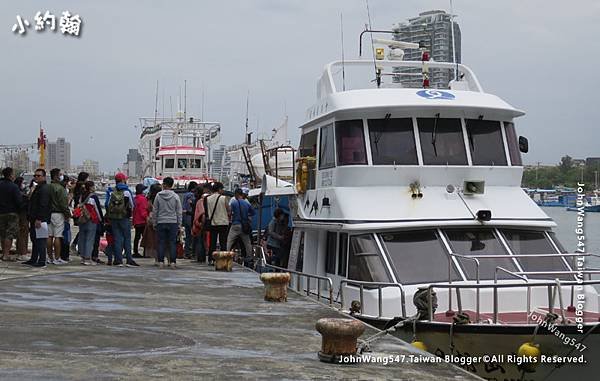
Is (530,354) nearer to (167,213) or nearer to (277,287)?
(277,287)

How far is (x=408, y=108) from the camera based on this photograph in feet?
38.2

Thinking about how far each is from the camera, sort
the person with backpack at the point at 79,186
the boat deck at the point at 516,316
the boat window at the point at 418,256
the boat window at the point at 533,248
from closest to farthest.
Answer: the boat deck at the point at 516,316 < the boat window at the point at 418,256 < the boat window at the point at 533,248 < the person with backpack at the point at 79,186

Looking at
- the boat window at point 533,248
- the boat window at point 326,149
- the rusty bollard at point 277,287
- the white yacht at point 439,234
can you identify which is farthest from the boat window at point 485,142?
the rusty bollard at point 277,287

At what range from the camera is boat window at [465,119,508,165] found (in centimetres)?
1195

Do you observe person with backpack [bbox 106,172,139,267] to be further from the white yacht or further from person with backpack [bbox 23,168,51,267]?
the white yacht

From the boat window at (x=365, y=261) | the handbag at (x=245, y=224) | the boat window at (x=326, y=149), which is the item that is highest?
the boat window at (x=326, y=149)

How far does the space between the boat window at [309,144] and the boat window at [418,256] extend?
307cm

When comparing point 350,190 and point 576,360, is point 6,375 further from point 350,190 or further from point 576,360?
point 350,190

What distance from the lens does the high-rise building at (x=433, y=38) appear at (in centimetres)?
1512

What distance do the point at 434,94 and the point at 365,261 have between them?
10.6 ft

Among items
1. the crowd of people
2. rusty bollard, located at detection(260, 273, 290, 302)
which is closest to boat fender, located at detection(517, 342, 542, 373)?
rusty bollard, located at detection(260, 273, 290, 302)

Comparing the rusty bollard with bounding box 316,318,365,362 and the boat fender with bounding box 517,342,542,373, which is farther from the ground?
the rusty bollard with bounding box 316,318,365,362

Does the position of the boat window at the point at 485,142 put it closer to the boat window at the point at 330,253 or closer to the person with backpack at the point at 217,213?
the boat window at the point at 330,253

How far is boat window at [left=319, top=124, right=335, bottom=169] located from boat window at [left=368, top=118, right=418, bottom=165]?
0.74 metres
